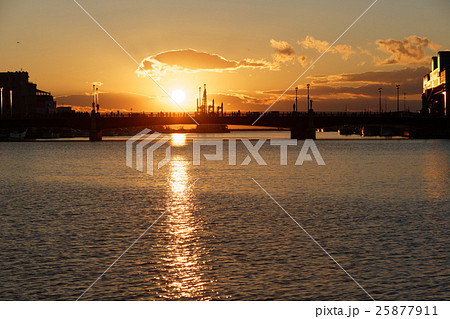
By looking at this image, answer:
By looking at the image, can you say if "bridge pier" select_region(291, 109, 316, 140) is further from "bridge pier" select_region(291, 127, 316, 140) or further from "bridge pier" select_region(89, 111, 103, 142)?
"bridge pier" select_region(89, 111, 103, 142)

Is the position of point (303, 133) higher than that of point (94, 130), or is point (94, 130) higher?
point (94, 130)

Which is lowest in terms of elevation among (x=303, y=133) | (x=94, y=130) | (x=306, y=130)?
(x=303, y=133)

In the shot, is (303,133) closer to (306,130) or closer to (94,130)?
(306,130)

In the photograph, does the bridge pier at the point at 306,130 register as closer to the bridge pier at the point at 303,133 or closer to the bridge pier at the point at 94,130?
the bridge pier at the point at 303,133

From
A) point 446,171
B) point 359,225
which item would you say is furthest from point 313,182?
point 359,225

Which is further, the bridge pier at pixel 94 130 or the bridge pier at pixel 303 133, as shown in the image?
the bridge pier at pixel 303 133

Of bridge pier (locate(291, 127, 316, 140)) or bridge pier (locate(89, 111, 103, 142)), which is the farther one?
bridge pier (locate(291, 127, 316, 140))

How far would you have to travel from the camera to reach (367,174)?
5862cm

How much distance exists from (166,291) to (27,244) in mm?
8134

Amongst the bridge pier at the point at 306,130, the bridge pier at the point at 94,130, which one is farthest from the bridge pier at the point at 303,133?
the bridge pier at the point at 94,130

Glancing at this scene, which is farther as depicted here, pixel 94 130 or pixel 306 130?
pixel 94 130

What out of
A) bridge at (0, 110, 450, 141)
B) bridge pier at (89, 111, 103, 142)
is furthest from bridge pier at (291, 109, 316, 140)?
bridge pier at (89, 111, 103, 142)

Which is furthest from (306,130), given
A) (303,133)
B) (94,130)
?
(94,130)

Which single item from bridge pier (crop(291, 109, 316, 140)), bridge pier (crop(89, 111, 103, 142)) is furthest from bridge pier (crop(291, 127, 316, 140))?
bridge pier (crop(89, 111, 103, 142))
